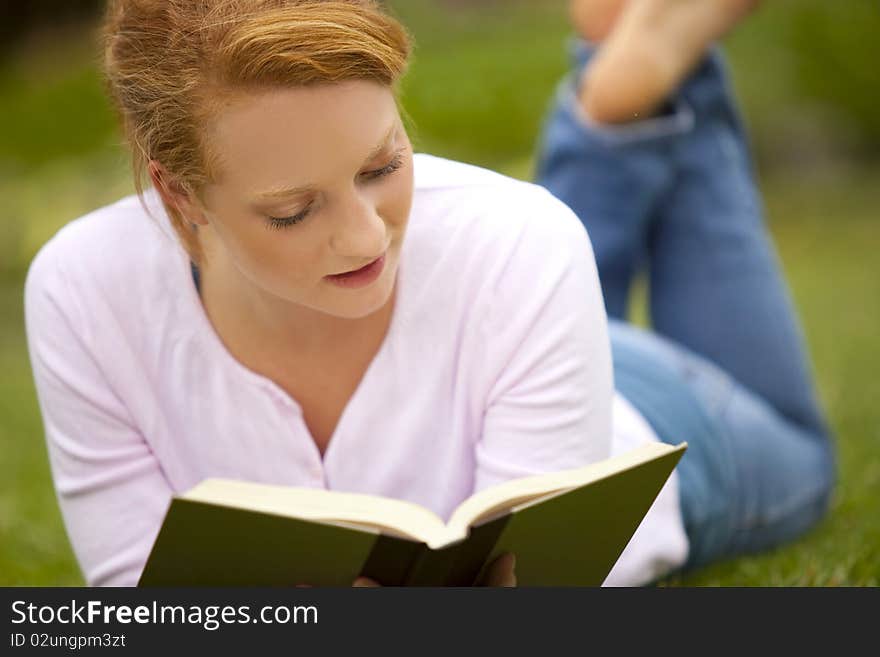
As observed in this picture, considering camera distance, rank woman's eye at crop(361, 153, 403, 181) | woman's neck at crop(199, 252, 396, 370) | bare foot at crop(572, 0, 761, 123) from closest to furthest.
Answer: woman's eye at crop(361, 153, 403, 181) → woman's neck at crop(199, 252, 396, 370) → bare foot at crop(572, 0, 761, 123)

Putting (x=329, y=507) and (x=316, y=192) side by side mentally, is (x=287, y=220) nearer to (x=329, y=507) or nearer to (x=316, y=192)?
(x=316, y=192)

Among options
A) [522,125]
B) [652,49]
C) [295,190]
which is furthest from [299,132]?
[522,125]

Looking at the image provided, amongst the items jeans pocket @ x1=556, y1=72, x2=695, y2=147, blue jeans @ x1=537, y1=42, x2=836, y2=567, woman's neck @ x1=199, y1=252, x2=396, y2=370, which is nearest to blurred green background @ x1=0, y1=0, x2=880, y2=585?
blue jeans @ x1=537, y1=42, x2=836, y2=567

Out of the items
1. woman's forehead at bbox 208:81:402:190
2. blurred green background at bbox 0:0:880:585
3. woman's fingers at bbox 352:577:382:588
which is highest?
woman's forehead at bbox 208:81:402:190

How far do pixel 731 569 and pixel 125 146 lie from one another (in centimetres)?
157

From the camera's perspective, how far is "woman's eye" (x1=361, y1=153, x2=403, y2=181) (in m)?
1.65

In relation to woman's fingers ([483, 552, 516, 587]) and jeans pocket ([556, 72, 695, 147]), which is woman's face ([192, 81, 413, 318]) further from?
jeans pocket ([556, 72, 695, 147])

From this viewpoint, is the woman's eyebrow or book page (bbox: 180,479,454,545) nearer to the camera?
book page (bbox: 180,479,454,545)

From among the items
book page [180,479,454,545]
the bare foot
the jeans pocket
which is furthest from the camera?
the jeans pocket

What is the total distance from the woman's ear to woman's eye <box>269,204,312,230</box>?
0.15 meters

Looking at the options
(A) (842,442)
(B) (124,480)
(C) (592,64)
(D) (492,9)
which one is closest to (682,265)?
(C) (592,64)

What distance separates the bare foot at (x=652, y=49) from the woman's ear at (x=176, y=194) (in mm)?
1062

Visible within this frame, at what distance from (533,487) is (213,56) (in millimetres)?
688

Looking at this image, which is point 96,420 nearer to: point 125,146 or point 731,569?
point 125,146
